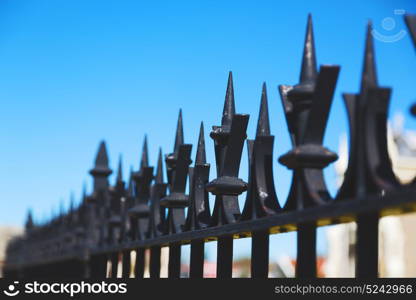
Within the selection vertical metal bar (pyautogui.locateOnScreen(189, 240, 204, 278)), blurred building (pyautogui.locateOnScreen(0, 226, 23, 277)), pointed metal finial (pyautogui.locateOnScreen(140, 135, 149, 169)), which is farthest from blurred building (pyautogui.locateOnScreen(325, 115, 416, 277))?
vertical metal bar (pyautogui.locateOnScreen(189, 240, 204, 278))

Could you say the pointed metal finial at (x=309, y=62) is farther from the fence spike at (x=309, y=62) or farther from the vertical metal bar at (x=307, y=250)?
the vertical metal bar at (x=307, y=250)

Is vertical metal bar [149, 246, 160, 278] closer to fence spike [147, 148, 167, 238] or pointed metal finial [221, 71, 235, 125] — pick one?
fence spike [147, 148, 167, 238]

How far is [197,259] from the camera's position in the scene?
8.00 feet

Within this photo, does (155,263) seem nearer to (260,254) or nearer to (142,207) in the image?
(142,207)

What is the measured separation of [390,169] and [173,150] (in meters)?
1.60

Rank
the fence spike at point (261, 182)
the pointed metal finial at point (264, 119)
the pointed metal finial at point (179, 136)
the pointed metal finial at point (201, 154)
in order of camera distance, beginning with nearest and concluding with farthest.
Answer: the fence spike at point (261, 182) → the pointed metal finial at point (264, 119) → the pointed metal finial at point (201, 154) → the pointed metal finial at point (179, 136)

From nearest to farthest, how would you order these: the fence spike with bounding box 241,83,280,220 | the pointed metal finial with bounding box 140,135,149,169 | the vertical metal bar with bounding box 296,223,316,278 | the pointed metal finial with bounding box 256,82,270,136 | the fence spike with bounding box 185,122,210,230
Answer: the vertical metal bar with bounding box 296,223,316,278 < the fence spike with bounding box 241,83,280,220 < the pointed metal finial with bounding box 256,82,270,136 < the fence spike with bounding box 185,122,210,230 < the pointed metal finial with bounding box 140,135,149,169

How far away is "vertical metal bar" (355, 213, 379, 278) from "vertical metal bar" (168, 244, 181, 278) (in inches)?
49.1

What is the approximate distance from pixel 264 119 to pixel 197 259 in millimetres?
671

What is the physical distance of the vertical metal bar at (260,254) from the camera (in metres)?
1.93

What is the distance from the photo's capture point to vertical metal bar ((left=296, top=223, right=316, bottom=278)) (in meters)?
1.67

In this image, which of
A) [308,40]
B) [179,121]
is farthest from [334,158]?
[179,121]

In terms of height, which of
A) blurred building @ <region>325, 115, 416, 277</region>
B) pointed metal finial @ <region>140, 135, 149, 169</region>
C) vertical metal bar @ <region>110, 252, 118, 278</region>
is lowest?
vertical metal bar @ <region>110, 252, 118, 278</region>

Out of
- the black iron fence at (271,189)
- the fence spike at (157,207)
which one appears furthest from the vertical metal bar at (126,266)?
the fence spike at (157,207)
